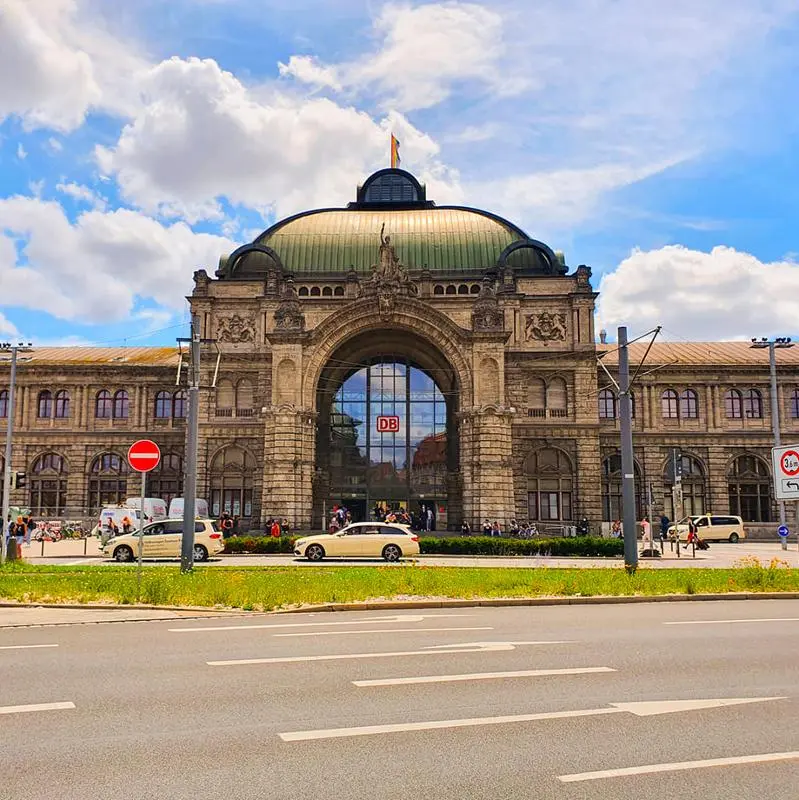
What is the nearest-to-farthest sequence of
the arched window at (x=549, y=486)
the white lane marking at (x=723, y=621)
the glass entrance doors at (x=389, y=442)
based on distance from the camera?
the white lane marking at (x=723, y=621) → the arched window at (x=549, y=486) → the glass entrance doors at (x=389, y=442)

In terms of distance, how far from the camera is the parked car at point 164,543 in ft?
109

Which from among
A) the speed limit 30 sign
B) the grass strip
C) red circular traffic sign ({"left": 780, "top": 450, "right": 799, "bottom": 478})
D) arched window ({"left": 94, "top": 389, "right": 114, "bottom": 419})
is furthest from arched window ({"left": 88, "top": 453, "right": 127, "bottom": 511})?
red circular traffic sign ({"left": 780, "top": 450, "right": 799, "bottom": 478})

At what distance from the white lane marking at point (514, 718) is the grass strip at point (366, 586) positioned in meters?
9.13

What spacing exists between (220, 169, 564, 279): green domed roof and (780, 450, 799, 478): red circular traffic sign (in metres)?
33.3

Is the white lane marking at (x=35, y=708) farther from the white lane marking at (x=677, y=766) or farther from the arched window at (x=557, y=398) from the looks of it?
the arched window at (x=557, y=398)

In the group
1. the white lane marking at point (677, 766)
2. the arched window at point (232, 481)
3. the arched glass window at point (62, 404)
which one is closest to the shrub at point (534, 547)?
the arched window at point (232, 481)

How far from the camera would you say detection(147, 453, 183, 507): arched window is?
57312 millimetres

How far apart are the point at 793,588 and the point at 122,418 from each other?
48558 mm

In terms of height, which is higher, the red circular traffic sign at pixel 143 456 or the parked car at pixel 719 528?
the red circular traffic sign at pixel 143 456

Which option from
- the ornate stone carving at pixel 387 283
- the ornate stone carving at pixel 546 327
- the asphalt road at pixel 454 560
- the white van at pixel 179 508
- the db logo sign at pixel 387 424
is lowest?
the asphalt road at pixel 454 560

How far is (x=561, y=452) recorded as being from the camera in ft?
174

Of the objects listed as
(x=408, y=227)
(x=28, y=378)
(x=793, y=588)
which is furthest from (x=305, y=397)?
(x=793, y=588)

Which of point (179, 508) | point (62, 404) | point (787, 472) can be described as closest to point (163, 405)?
point (62, 404)

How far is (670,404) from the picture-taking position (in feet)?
189
